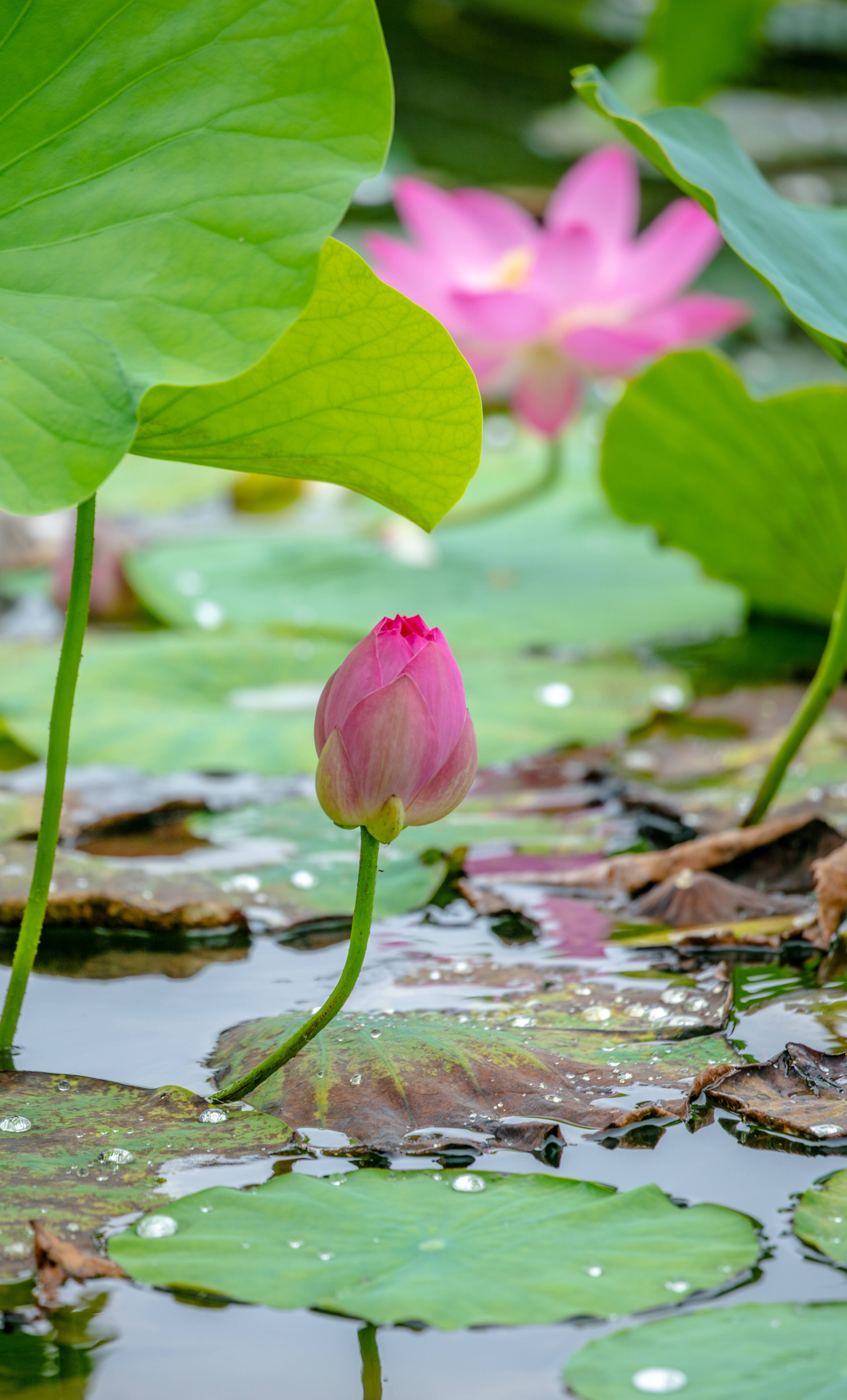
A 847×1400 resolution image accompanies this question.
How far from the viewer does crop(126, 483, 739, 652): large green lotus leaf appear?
1.56 m

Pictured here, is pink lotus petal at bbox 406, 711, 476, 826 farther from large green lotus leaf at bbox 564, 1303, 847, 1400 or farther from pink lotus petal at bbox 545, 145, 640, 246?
pink lotus petal at bbox 545, 145, 640, 246

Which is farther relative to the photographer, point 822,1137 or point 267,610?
point 267,610

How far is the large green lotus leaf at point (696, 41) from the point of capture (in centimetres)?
346

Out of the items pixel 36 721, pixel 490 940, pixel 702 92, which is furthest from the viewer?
pixel 702 92

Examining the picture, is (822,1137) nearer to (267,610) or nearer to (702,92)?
(267,610)

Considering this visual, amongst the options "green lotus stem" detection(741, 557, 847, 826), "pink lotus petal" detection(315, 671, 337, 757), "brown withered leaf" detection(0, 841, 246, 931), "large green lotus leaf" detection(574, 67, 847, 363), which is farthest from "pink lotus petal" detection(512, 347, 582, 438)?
"pink lotus petal" detection(315, 671, 337, 757)

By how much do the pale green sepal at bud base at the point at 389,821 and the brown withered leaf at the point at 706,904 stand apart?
1.13ft

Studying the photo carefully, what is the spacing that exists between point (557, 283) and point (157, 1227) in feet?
4.44

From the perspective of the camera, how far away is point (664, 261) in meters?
1.65

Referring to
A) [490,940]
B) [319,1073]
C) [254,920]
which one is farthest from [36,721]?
[319,1073]

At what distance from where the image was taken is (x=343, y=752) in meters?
0.53

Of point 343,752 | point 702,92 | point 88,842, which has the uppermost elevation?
point 702,92

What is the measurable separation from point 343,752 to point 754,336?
3.94m

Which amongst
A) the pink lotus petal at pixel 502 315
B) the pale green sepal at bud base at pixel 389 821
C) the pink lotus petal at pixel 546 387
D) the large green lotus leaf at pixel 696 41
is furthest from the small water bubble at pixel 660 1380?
the large green lotus leaf at pixel 696 41
